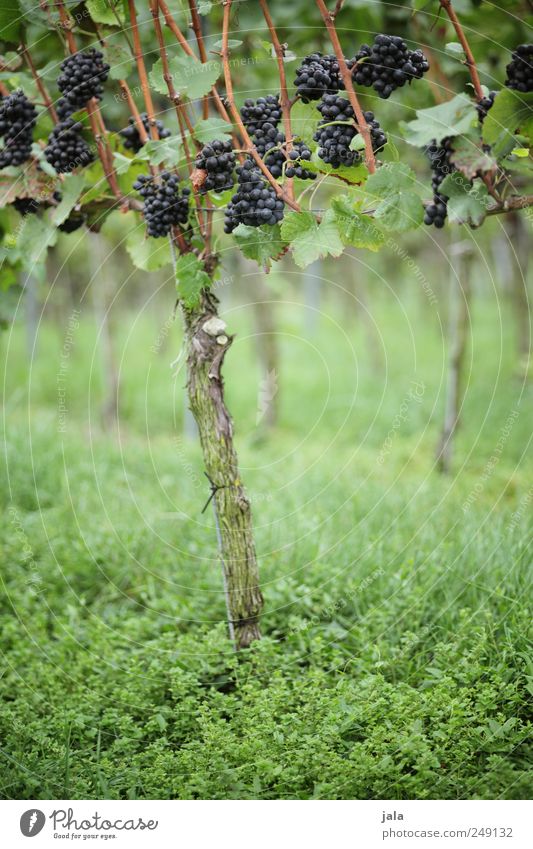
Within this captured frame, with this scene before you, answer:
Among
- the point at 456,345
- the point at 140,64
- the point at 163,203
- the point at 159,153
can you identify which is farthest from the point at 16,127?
the point at 456,345

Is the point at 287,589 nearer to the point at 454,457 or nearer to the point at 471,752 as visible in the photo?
the point at 471,752

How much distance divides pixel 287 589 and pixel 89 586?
40.9 inches

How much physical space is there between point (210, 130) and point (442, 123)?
26.1 inches

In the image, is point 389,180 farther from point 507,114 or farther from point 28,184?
point 28,184

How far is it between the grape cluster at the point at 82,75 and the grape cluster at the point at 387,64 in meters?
0.85

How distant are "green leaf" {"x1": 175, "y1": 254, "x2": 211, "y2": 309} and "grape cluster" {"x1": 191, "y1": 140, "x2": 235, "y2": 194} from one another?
22cm

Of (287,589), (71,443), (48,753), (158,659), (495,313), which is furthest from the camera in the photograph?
(495,313)

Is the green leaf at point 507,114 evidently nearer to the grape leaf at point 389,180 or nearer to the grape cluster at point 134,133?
the grape leaf at point 389,180

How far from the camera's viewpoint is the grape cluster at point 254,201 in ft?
6.13

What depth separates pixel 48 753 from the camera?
83.4 inches

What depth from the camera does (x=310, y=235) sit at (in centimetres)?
190

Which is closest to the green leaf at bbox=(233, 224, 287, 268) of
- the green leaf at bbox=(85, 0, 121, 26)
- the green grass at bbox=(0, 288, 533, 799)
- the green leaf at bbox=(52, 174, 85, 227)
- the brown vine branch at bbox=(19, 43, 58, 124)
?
the green leaf at bbox=(52, 174, 85, 227)

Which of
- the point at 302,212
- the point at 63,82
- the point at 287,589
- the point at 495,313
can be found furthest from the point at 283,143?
the point at 495,313

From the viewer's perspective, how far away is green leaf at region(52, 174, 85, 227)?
2309 mm
